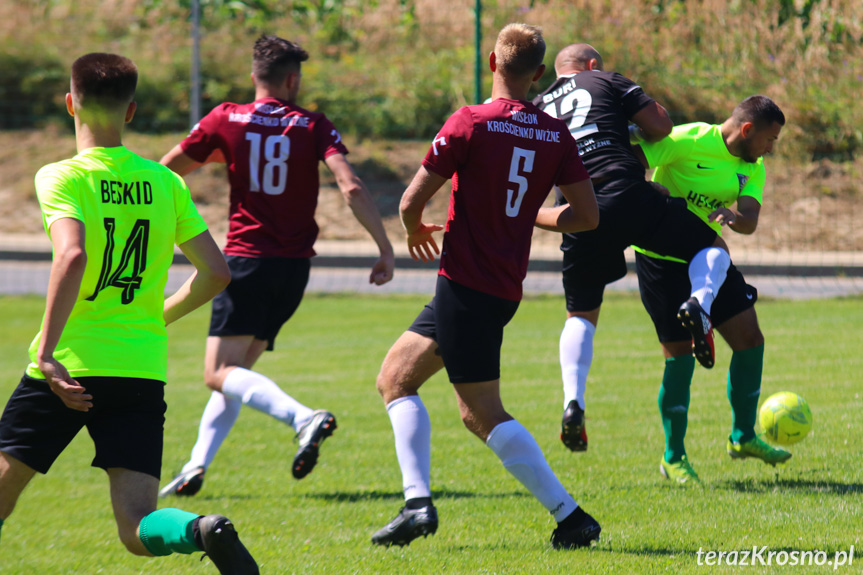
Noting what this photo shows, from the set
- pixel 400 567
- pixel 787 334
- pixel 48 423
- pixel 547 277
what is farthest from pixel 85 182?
pixel 547 277

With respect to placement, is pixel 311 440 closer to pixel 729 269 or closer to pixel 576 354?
pixel 576 354

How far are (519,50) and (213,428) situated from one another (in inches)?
113

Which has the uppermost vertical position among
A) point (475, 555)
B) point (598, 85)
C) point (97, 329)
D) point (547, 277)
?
point (598, 85)

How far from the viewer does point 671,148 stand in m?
5.18

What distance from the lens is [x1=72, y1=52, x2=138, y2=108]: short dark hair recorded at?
10.6ft

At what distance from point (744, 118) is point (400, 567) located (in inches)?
110

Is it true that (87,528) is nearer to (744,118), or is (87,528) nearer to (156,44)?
(744,118)

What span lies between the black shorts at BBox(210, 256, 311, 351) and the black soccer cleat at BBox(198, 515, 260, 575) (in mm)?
2395

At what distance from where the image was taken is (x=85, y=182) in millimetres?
3189

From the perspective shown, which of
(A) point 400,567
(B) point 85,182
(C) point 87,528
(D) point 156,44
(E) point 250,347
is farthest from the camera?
(D) point 156,44

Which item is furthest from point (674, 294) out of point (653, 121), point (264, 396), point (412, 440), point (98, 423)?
point (98, 423)

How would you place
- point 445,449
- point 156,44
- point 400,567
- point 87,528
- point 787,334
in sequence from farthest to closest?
point 156,44, point 787,334, point 445,449, point 87,528, point 400,567

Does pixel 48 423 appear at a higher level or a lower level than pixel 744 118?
lower

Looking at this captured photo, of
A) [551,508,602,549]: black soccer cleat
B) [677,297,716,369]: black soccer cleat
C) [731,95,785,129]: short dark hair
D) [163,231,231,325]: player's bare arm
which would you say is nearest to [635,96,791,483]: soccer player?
[731,95,785,129]: short dark hair
